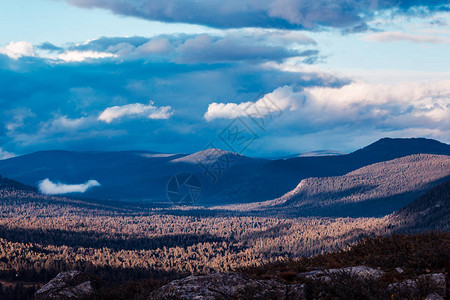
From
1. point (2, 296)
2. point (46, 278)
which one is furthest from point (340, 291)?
point (46, 278)

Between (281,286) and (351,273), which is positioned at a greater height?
(281,286)

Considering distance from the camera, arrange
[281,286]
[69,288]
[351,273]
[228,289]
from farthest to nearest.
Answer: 1. [69,288]
2. [351,273]
3. [281,286]
4. [228,289]

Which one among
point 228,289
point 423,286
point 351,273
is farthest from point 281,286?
point 423,286

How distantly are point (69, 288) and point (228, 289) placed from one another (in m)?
15.3

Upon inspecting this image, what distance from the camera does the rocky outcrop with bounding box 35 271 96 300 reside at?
117 ft

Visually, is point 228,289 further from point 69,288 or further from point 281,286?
point 69,288

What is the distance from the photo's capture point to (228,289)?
28000 mm

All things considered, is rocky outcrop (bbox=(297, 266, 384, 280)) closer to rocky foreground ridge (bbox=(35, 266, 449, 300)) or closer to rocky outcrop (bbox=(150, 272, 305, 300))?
rocky foreground ridge (bbox=(35, 266, 449, 300))

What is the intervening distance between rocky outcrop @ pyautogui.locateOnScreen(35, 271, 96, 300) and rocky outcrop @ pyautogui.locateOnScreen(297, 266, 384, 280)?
49.3 ft

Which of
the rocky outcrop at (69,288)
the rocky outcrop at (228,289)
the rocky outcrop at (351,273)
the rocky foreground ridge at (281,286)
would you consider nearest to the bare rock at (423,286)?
the rocky foreground ridge at (281,286)

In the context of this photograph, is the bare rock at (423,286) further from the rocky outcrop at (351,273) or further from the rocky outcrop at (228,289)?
the rocky outcrop at (228,289)

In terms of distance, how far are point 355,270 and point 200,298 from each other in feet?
33.2

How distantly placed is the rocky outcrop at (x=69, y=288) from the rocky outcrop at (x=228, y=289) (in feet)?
28.4

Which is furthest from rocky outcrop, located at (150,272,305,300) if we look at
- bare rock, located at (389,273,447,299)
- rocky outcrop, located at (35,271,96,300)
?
rocky outcrop, located at (35,271,96,300)
